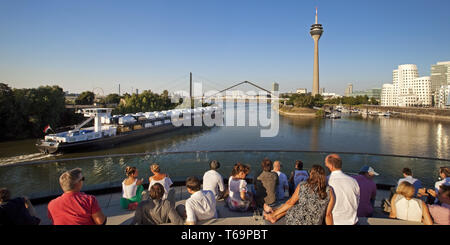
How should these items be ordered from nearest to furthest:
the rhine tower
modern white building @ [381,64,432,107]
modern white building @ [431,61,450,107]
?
modern white building @ [381,64,432,107] < the rhine tower < modern white building @ [431,61,450,107]

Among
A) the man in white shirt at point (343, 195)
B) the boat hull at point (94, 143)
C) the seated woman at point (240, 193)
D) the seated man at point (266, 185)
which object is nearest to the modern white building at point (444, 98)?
the boat hull at point (94, 143)

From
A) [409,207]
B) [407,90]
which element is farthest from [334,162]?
[407,90]

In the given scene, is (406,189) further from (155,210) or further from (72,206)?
(72,206)

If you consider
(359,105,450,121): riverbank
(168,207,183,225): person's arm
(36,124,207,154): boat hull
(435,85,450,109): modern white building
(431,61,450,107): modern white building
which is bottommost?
(36,124,207,154): boat hull

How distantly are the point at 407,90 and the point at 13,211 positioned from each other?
11528 centimetres

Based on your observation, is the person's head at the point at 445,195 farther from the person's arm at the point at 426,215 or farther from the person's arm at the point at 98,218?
the person's arm at the point at 98,218

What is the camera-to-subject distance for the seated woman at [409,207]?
2207 mm

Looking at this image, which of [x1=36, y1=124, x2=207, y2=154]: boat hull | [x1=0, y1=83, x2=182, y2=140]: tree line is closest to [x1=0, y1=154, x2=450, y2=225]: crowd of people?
[x1=36, y1=124, x2=207, y2=154]: boat hull

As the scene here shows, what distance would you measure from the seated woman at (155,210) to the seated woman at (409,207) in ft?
7.02

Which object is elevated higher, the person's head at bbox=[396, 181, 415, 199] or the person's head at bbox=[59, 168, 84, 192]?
the person's head at bbox=[59, 168, 84, 192]

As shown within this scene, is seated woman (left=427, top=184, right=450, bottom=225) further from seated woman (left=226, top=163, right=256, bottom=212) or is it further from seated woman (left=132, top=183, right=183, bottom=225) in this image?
seated woman (left=132, top=183, right=183, bottom=225)

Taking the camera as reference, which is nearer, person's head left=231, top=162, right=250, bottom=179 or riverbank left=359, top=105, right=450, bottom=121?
Result: person's head left=231, top=162, right=250, bottom=179

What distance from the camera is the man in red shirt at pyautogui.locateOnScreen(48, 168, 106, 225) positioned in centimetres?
176
